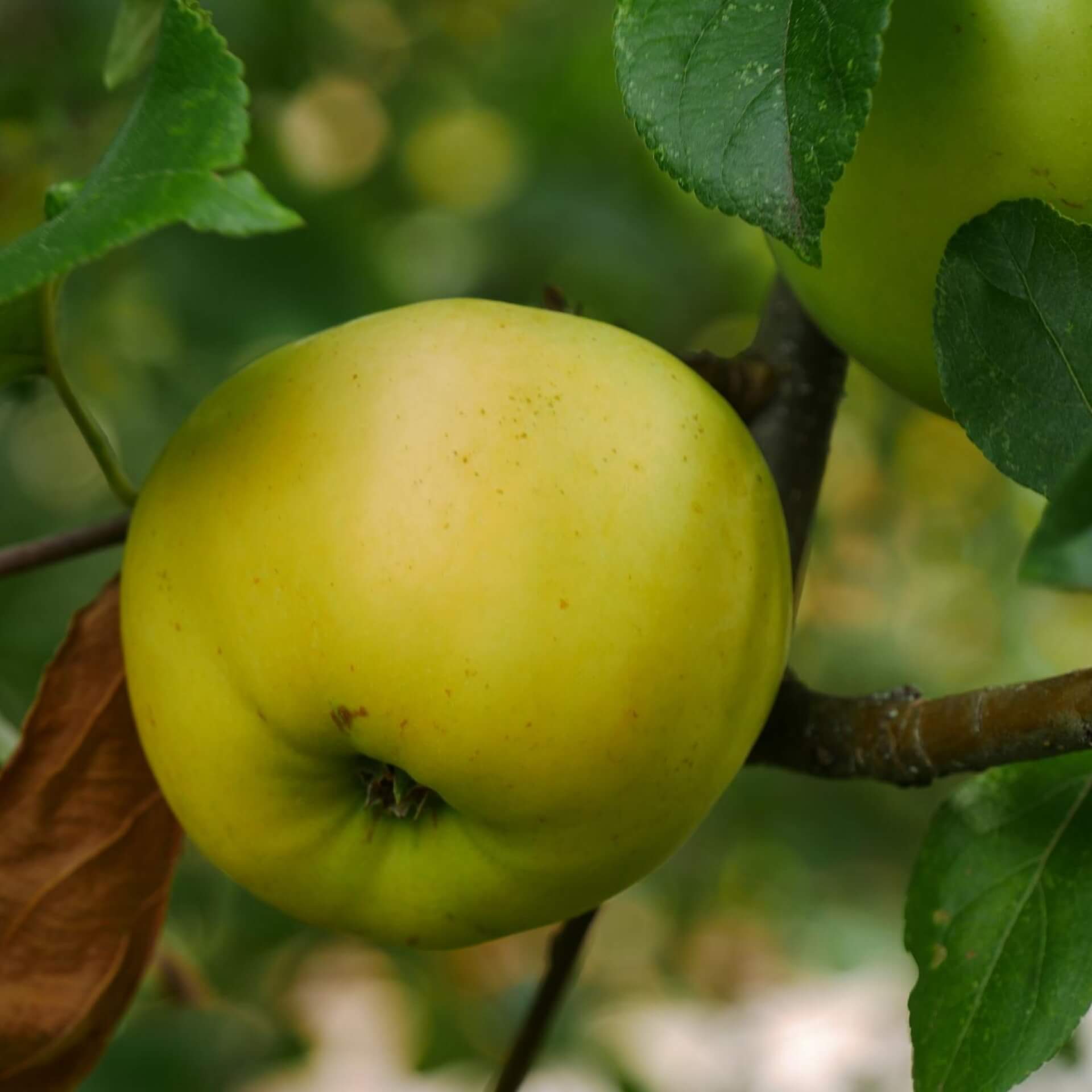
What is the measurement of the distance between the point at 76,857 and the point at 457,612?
23 centimetres

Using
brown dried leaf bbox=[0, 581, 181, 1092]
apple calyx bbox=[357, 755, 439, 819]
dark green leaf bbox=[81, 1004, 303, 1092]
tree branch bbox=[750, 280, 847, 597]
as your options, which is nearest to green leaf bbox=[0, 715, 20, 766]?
brown dried leaf bbox=[0, 581, 181, 1092]

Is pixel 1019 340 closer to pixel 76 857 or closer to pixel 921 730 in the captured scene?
pixel 921 730

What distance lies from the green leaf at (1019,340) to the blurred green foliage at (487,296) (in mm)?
479

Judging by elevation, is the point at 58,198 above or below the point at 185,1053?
above

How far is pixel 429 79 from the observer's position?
1492 millimetres

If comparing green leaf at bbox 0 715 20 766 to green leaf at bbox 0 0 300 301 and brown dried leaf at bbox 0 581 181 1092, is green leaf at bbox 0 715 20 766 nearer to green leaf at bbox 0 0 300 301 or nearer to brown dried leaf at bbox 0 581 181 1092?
brown dried leaf at bbox 0 581 181 1092

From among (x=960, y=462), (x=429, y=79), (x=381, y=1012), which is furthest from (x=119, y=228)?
(x=960, y=462)

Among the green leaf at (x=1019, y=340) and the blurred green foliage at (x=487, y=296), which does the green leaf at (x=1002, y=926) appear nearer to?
the green leaf at (x=1019, y=340)

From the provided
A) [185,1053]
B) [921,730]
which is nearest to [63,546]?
[921,730]

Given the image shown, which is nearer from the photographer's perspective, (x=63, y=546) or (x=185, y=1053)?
(x=63, y=546)

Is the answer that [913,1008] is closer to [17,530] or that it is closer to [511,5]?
[17,530]

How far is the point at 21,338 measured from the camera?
453 mm

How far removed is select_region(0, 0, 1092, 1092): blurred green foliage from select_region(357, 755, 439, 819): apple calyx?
0.35m

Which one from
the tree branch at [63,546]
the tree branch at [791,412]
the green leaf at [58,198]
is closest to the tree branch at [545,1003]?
the tree branch at [791,412]
